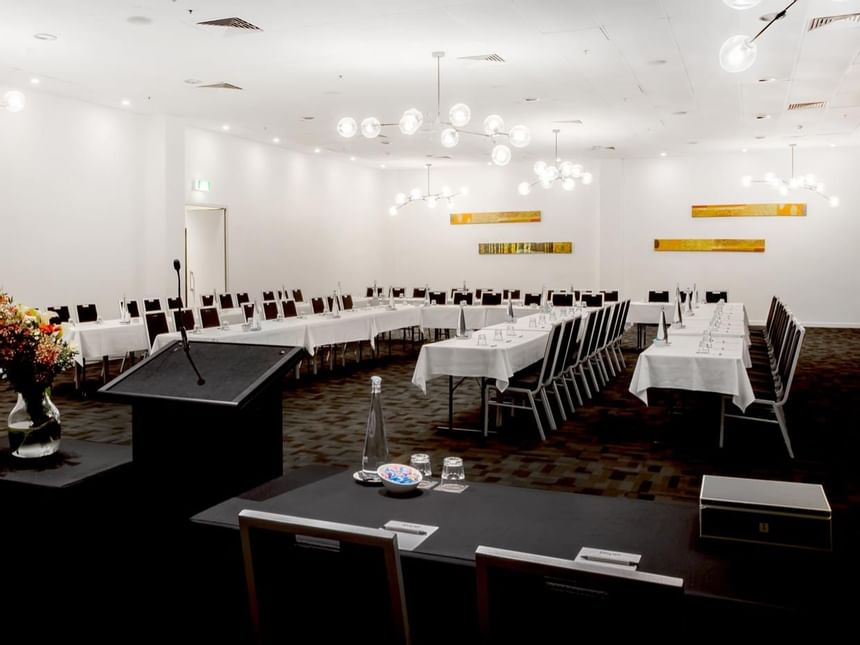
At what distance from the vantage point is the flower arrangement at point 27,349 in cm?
280

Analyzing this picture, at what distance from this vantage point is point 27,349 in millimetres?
2836

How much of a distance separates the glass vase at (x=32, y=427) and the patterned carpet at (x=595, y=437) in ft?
9.90

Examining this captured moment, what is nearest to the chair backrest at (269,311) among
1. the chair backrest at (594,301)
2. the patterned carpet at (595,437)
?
the patterned carpet at (595,437)

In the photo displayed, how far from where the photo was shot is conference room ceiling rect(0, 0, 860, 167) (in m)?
7.47

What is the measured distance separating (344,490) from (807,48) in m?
8.80

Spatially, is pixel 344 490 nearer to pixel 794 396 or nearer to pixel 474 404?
pixel 474 404

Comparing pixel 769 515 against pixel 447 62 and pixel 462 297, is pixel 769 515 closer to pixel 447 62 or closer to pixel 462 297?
pixel 447 62

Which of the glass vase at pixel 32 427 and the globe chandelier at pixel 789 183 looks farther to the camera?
the globe chandelier at pixel 789 183

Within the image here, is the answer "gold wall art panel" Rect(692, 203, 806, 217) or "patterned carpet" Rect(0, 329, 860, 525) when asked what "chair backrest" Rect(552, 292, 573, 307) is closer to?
"patterned carpet" Rect(0, 329, 860, 525)

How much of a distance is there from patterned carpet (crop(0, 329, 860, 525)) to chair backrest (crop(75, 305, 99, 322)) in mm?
1073

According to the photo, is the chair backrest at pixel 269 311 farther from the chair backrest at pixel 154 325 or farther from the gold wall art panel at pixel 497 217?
→ the gold wall art panel at pixel 497 217

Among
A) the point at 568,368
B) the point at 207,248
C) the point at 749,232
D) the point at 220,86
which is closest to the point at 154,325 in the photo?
the point at 220,86

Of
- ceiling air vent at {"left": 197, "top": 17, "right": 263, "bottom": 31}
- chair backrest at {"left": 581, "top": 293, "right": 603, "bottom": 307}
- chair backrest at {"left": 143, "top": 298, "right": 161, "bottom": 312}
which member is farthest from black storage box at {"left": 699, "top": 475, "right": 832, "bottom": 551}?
chair backrest at {"left": 581, "top": 293, "right": 603, "bottom": 307}

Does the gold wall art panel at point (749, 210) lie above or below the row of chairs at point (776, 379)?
above
